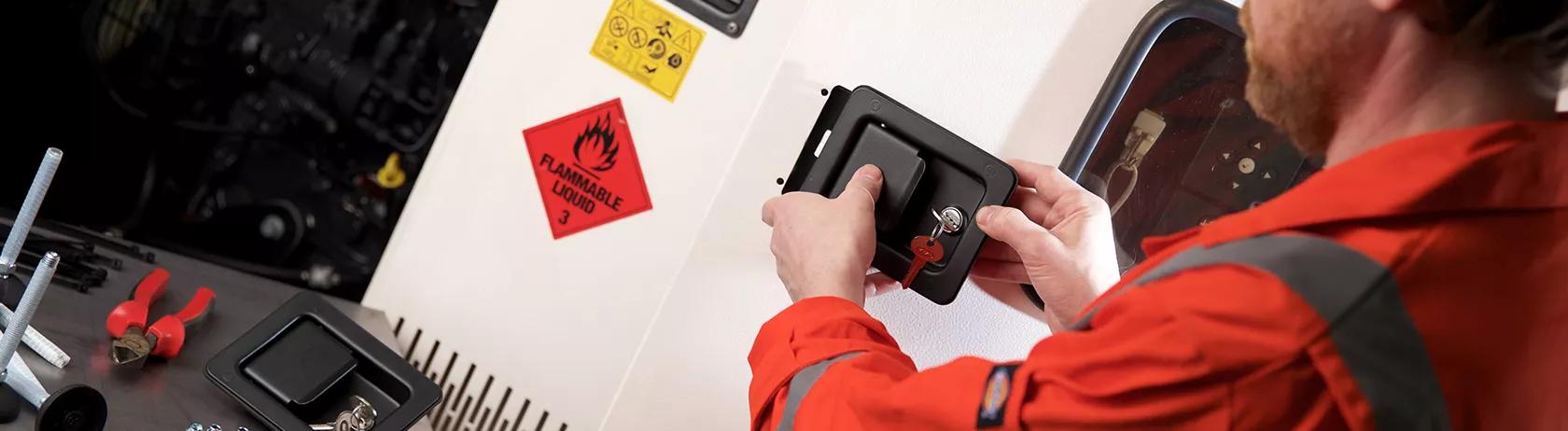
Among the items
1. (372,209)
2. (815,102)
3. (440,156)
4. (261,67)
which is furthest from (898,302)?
(261,67)

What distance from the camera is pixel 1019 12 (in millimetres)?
1159

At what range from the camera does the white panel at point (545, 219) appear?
1295 millimetres

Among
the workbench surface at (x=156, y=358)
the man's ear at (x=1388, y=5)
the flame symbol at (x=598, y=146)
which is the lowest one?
the workbench surface at (x=156, y=358)

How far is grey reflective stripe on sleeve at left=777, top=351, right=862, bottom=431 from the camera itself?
3.04 ft

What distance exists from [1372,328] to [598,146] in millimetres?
894

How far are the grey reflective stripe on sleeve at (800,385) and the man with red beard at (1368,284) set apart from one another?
0.25ft

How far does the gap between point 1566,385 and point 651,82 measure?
926 millimetres

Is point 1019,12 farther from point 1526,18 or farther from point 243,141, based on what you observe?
point 243,141

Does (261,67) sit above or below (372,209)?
above

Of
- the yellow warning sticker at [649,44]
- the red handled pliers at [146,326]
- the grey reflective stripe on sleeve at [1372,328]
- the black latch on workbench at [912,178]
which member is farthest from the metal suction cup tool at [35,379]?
the grey reflective stripe on sleeve at [1372,328]

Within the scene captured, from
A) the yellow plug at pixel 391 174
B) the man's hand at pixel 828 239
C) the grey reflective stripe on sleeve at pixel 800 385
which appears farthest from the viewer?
the yellow plug at pixel 391 174

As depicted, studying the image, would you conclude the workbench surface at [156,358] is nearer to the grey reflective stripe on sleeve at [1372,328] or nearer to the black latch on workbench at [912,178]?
the black latch on workbench at [912,178]

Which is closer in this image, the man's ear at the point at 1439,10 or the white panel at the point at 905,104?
the man's ear at the point at 1439,10

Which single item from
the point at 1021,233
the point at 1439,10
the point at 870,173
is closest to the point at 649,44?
the point at 870,173
